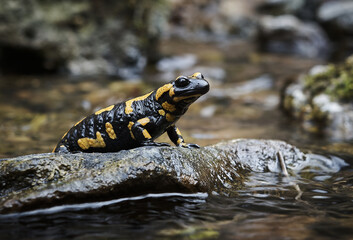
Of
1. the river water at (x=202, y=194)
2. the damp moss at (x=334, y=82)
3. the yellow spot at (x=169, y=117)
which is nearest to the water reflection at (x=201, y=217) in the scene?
the river water at (x=202, y=194)

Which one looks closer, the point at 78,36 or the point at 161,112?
the point at 161,112

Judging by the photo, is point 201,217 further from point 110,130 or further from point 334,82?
point 334,82

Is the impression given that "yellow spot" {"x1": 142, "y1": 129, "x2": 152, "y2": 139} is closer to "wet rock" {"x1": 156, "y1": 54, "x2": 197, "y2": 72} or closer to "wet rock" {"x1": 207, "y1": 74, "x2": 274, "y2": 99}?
"wet rock" {"x1": 207, "y1": 74, "x2": 274, "y2": 99}

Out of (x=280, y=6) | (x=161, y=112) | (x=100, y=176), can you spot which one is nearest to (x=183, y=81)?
(x=161, y=112)

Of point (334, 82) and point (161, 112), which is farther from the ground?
point (334, 82)

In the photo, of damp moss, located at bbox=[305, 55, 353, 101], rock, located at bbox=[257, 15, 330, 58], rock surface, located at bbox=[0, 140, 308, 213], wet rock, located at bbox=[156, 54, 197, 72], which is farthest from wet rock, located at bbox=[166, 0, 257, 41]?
rock surface, located at bbox=[0, 140, 308, 213]

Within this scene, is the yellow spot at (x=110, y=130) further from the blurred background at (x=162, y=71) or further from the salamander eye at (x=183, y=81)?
the blurred background at (x=162, y=71)

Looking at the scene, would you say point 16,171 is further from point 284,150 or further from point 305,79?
point 305,79
